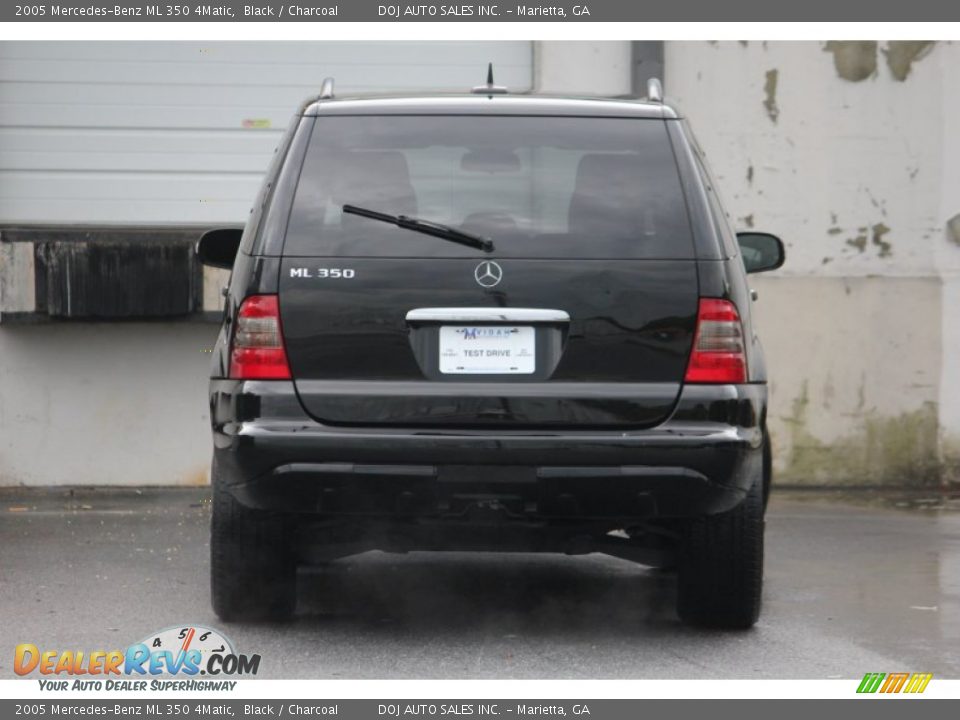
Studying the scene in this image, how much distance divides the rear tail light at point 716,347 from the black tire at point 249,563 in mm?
1542

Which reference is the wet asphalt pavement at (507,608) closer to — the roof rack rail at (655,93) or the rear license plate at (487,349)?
the rear license plate at (487,349)

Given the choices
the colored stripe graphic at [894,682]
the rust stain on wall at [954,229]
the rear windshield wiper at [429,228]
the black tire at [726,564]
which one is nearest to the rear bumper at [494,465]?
the black tire at [726,564]

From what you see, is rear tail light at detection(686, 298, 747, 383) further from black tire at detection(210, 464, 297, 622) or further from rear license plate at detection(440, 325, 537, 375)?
black tire at detection(210, 464, 297, 622)

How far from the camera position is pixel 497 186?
5707 millimetres

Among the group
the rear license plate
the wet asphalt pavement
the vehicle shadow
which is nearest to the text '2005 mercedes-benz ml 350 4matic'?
the rear license plate

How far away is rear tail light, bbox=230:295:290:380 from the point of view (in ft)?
18.2

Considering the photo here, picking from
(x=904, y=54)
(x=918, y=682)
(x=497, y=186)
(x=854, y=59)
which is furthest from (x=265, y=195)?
(x=904, y=54)

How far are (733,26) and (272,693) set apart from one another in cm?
705

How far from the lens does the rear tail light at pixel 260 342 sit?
5.55 metres

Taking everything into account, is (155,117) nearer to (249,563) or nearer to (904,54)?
(904,54)

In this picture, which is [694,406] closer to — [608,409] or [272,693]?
[608,409]

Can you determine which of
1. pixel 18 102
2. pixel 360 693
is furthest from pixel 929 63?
pixel 360 693

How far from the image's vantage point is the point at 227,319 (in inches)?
228

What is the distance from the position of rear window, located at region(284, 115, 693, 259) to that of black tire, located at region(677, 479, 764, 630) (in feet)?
3.15
